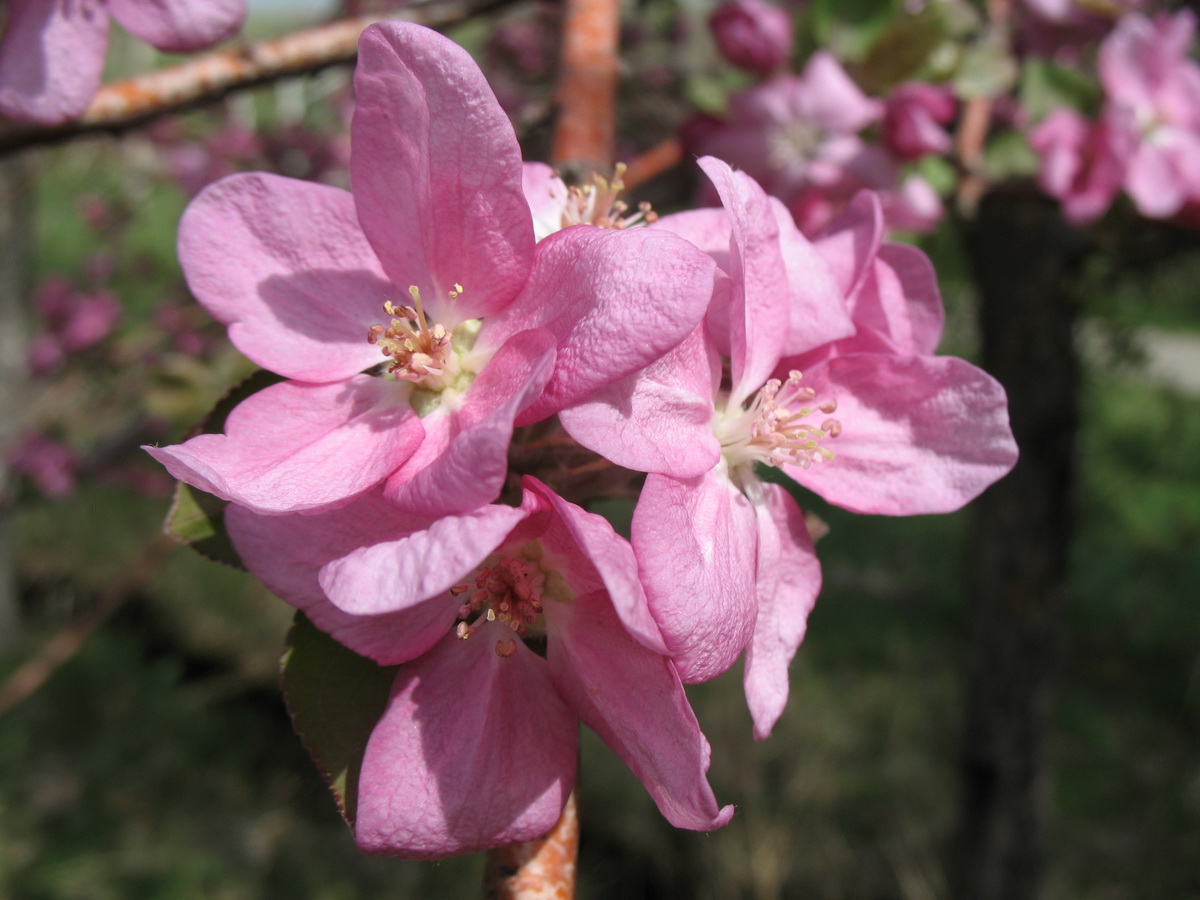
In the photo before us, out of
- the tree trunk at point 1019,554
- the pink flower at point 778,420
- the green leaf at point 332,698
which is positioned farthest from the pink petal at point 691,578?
the tree trunk at point 1019,554

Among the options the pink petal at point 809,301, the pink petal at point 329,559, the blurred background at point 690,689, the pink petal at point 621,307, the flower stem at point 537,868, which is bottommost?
Answer: the blurred background at point 690,689

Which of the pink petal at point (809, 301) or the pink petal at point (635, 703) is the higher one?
the pink petal at point (809, 301)

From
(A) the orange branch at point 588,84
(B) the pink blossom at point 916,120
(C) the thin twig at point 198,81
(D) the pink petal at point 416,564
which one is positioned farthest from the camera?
(B) the pink blossom at point 916,120

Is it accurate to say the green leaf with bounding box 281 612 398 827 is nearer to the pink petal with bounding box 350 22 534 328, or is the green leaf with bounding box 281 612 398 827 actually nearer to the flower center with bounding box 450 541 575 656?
the flower center with bounding box 450 541 575 656

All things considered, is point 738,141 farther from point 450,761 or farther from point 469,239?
point 450,761

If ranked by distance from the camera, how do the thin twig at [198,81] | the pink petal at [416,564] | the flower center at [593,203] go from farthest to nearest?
the thin twig at [198,81] → the flower center at [593,203] → the pink petal at [416,564]

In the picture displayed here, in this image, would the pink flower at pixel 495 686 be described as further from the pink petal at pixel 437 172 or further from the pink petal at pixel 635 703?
the pink petal at pixel 437 172
